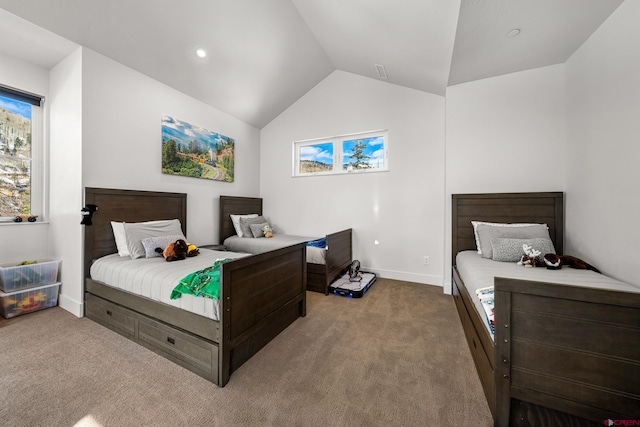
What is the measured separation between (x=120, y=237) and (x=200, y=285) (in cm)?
159

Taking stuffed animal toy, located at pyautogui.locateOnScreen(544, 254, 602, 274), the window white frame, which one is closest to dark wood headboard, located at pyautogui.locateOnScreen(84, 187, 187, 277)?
the window white frame

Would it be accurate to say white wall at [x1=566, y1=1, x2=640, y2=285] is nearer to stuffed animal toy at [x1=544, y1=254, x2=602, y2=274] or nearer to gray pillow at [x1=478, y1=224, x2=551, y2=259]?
stuffed animal toy at [x1=544, y1=254, x2=602, y2=274]

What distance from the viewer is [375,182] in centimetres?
382

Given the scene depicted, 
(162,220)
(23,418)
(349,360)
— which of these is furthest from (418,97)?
(23,418)

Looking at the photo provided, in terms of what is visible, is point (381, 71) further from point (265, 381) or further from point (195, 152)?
point (265, 381)

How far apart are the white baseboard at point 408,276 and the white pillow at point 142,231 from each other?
2757 mm

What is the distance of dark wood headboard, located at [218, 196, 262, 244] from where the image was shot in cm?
392

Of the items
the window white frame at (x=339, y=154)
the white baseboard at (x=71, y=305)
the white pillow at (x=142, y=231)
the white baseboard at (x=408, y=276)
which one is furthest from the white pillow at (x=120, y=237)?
the white baseboard at (x=408, y=276)

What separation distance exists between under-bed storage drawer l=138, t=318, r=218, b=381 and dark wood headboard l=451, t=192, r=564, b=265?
286 centimetres

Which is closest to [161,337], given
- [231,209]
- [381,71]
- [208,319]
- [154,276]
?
[154,276]

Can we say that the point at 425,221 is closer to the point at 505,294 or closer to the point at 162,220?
the point at 505,294

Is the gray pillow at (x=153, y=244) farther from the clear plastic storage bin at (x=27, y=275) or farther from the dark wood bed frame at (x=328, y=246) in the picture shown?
the dark wood bed frame at (x=328, y=246)

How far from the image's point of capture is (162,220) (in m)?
3.08

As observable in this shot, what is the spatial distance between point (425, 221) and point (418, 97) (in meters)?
1.79
